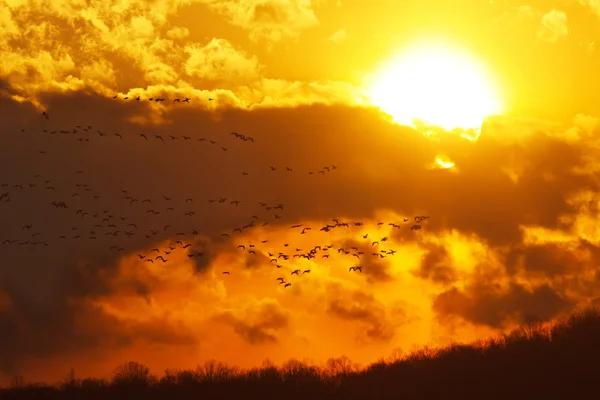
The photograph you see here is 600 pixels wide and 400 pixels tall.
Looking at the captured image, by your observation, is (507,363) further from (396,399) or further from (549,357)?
(396,399)

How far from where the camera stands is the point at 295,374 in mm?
110938

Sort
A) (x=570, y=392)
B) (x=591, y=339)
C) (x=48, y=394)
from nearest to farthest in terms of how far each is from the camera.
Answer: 1. (x=570, y=392)
2. (x=591, y=339)
3. (x=48, y=394)

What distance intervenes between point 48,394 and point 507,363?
5019 centimetres

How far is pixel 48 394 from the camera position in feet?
350

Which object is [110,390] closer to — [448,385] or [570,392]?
[448,385]

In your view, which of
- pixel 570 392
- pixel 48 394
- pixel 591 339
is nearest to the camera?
pixel 570 392

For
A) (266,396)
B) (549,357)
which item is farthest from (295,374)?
(549,357)

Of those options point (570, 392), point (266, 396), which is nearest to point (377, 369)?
point (266, 396)

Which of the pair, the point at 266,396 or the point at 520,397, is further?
the point at 266,396

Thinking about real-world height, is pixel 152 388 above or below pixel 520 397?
above

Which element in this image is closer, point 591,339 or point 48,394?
point 591,339

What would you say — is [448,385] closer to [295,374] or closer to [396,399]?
[396,399]

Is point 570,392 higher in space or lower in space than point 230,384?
lower

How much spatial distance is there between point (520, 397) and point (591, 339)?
10682 mm
